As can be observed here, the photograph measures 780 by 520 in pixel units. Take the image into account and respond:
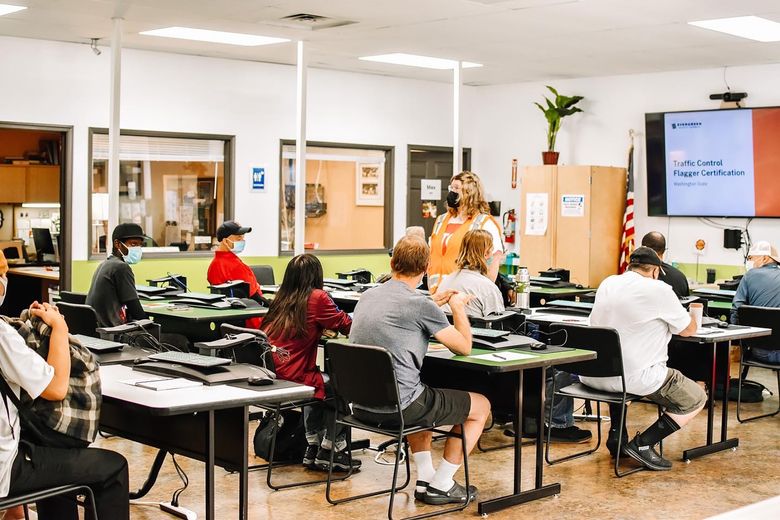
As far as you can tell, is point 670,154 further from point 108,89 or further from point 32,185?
point 32,185

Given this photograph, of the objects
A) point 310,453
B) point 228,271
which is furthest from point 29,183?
point 310,453

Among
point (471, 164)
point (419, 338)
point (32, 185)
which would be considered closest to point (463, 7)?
point (419, 338)

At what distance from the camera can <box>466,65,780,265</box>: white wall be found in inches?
403

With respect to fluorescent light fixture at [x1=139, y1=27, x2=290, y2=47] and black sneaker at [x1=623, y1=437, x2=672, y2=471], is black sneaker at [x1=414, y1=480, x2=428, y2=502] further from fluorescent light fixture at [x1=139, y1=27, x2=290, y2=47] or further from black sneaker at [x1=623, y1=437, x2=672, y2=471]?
fluorescent light fixture at [x1=139, y1=27, x2=290, y2=47]

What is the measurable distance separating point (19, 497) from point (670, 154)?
338 inches

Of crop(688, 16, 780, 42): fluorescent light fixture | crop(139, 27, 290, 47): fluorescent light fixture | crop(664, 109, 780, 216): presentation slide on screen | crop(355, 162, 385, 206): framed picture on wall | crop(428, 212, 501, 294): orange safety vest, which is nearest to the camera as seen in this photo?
crop(428, 212, 501, 294): orange safety vest

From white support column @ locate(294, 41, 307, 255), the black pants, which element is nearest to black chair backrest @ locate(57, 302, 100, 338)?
the black pants

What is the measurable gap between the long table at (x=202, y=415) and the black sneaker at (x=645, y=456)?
8.35 ft

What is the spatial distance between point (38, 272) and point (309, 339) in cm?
545

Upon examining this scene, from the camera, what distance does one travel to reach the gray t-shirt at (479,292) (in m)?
5.96

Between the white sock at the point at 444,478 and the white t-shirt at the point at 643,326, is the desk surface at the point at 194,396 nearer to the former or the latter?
the white sock at the point at 444,478

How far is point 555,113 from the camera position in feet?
36.9

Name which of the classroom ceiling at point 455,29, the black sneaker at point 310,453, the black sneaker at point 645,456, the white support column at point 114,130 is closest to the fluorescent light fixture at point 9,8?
the classroom ceiling at point 455,29

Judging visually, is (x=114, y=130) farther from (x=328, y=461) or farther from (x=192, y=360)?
(x=192, y=360)
